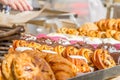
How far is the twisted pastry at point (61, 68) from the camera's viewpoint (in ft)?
3.66

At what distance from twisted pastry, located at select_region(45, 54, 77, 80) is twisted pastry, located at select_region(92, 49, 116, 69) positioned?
0.82ft

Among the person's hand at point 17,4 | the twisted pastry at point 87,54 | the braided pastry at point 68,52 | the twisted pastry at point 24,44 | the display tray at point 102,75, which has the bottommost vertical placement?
the display tray at point 102,75

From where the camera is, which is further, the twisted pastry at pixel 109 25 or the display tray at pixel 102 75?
the twisted pastry at pixel 109 25

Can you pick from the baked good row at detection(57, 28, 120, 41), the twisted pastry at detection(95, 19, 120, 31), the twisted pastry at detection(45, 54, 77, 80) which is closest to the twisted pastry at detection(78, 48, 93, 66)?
the twisted pastry at detection(45, 54, 77, 80)

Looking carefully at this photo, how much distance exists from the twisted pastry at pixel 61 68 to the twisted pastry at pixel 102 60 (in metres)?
0.25

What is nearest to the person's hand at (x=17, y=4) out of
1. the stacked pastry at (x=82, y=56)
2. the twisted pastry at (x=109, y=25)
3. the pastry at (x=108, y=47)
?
the stacked pastry at (x=82, y=56)

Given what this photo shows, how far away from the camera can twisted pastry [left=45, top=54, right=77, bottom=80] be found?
112cm

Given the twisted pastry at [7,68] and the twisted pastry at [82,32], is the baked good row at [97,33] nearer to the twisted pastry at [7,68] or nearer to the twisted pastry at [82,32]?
the twisted pastry at [82,32]

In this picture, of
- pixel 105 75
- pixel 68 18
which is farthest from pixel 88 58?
pixel 68 18

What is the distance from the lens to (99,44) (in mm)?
1822

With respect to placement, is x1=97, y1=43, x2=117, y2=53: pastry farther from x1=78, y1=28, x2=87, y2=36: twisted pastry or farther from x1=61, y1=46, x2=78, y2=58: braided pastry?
x1=78, y1=28, x2=87, y2=36: twisted pastry

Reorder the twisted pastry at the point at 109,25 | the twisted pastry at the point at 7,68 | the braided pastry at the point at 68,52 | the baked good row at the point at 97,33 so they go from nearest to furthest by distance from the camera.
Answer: the twisted pastry at the point at 7,68 → the braided pastry at the point at 68,52 → the baked good row at the point at 97,33 → the twisted pastry at the point at 109,25

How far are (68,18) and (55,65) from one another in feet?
7.18

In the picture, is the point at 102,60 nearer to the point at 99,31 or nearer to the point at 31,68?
the point at 31,68
